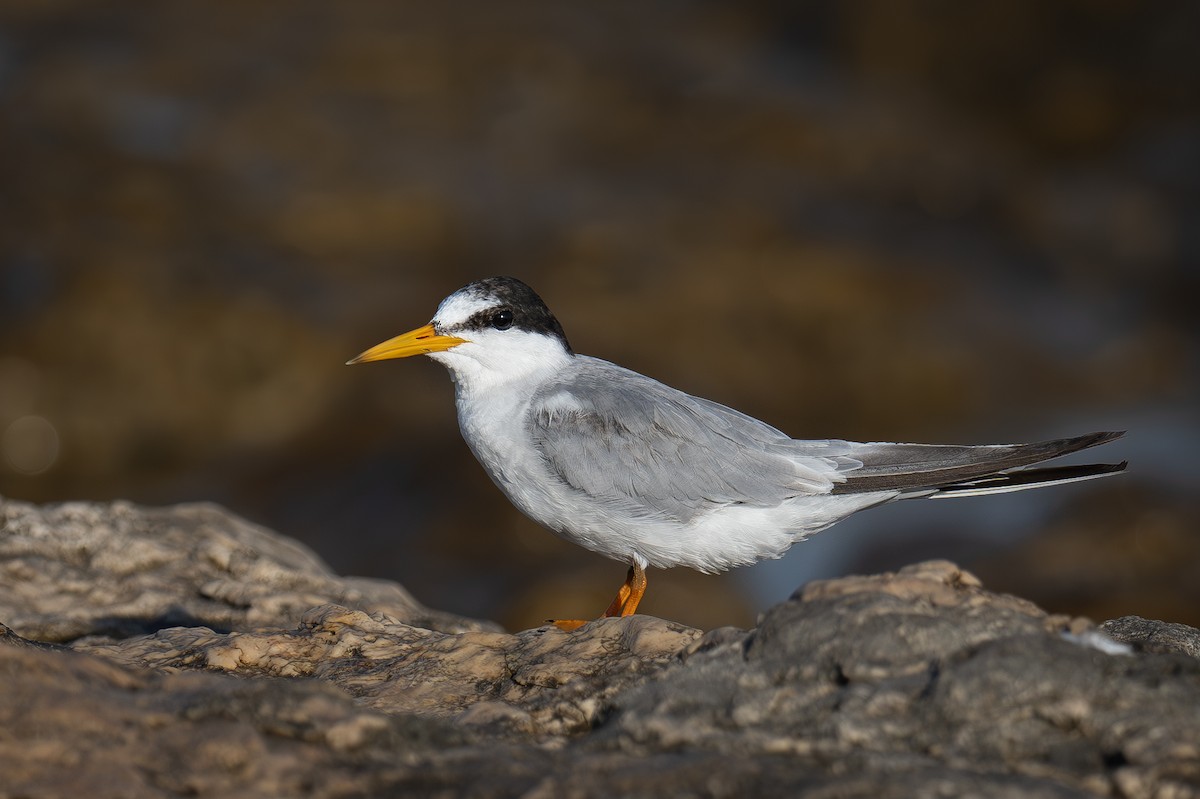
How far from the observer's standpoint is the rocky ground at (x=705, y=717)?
2824 mm

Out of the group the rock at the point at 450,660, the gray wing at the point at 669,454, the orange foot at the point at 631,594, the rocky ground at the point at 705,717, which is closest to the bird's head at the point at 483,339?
the gray wing at the point at 669,454

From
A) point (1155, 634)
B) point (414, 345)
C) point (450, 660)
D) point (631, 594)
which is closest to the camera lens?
point (450, 660)

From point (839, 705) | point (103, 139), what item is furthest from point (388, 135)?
point (839, 705)

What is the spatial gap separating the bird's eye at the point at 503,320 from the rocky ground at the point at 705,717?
7.08 ft

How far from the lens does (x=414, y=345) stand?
569 cm

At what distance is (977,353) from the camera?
13.3 meters

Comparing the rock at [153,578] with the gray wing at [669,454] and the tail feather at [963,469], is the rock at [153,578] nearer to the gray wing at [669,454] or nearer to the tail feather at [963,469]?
the gray wing at [669,454]

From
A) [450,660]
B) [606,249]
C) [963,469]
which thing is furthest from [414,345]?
[606,249]

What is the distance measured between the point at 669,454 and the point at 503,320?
1.06 metres

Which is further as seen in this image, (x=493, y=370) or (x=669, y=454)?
(x=493, y=370)

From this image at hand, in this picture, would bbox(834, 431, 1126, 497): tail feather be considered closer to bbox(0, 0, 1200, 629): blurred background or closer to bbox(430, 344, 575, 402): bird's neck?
bbox(430, 344, 575, 402): bird's neck

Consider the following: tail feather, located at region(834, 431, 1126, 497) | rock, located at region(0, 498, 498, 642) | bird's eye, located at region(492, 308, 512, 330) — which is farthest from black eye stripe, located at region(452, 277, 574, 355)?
tail feather, located at region(834, 431, 1126, 497)

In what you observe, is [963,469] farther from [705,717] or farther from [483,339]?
[705,717]

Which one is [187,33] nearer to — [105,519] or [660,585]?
[660,585]
